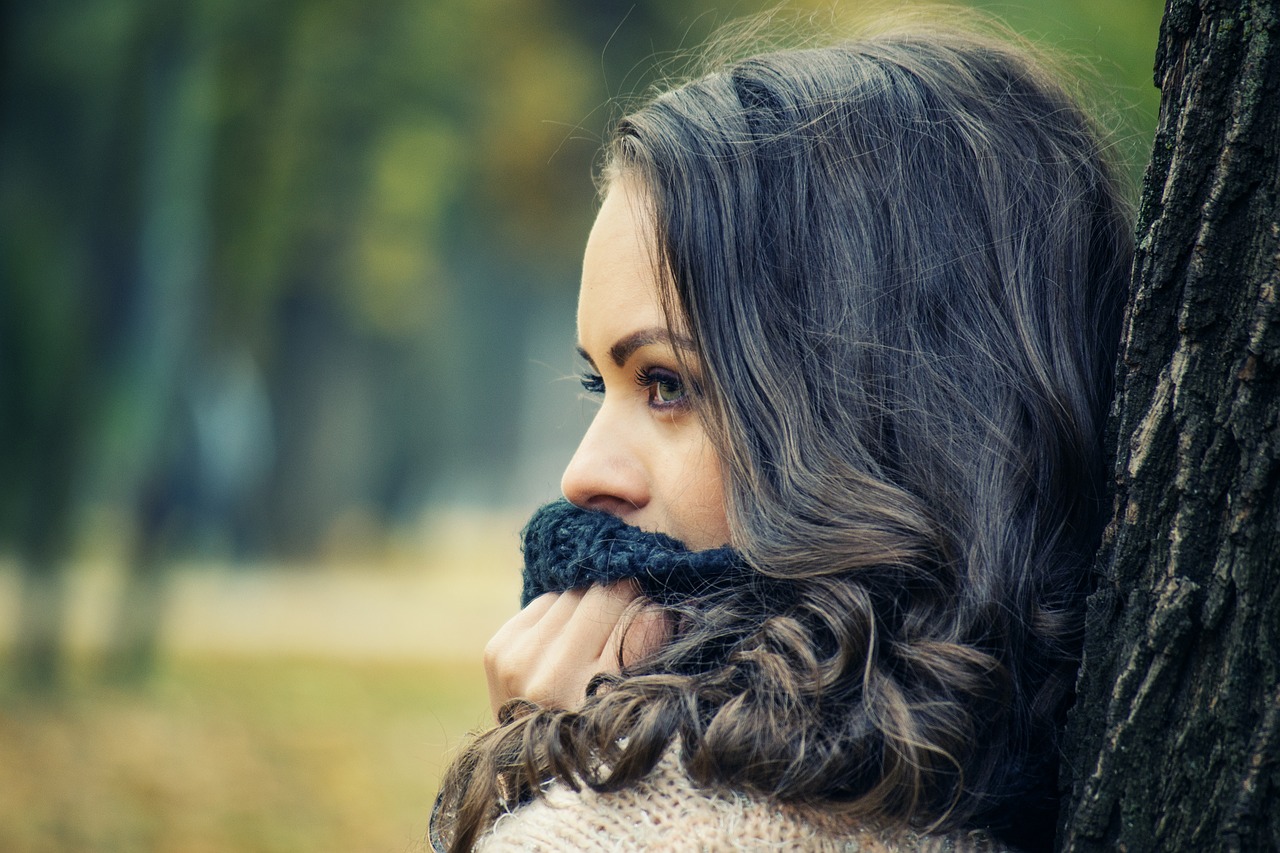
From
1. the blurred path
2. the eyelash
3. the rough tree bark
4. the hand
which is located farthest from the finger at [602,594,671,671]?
the blurred path

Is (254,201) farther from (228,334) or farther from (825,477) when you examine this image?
(825,477)

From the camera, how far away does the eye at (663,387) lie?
71.7 inches

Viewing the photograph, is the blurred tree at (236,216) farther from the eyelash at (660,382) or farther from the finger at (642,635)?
the finger at (642,635)

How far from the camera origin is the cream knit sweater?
1379 millimetres

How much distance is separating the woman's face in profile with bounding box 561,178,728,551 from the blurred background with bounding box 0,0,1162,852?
5.96 meters

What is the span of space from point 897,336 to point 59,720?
9.10 m

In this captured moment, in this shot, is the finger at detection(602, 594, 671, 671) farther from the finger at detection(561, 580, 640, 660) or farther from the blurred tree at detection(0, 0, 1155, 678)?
the blurred tree at detection(0, 0, 1155, 678)

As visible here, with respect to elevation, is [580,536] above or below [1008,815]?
above

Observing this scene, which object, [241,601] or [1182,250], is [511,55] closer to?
[241,601]

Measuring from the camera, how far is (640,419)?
6.06 ft

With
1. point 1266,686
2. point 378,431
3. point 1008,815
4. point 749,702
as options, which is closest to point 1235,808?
point 1266,686

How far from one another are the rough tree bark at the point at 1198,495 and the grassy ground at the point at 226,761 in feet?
19.9

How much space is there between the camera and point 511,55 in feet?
38.8

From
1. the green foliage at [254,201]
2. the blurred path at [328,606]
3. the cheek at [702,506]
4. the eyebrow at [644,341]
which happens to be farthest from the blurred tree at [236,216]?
the cheek at [702,506]
